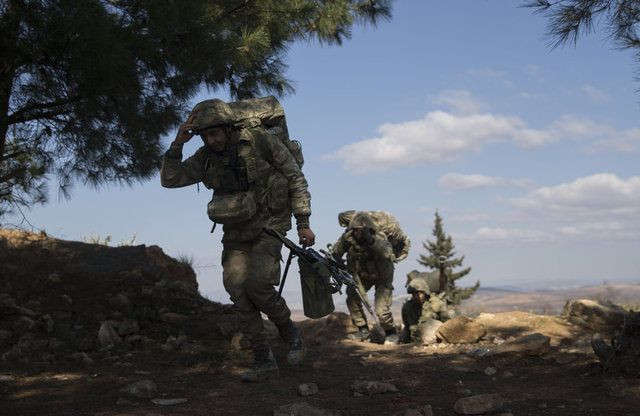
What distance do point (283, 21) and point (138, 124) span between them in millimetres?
2031

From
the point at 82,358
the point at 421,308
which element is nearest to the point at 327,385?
the point at 82,358

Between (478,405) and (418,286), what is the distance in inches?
181

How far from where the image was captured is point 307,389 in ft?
13.1

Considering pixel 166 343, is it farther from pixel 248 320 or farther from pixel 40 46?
pixel 40 46

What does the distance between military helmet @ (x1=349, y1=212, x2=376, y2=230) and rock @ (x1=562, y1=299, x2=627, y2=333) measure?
2575 mm

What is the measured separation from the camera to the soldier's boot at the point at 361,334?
811 cm

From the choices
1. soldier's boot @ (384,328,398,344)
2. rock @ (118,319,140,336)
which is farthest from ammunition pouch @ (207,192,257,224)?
soldier's boot @ (384,328,398,344)

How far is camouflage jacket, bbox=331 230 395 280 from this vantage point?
805 centimetres

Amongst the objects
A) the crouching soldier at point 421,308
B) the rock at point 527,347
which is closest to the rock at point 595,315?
the rock at point 527,347

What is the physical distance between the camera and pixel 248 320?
4602 mm

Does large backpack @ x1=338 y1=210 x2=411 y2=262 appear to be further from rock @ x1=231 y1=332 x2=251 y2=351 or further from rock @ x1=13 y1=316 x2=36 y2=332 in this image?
rock @ x1=13 y1=316 x2=36 y2=332

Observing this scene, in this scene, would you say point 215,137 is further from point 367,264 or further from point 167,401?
point 367,264

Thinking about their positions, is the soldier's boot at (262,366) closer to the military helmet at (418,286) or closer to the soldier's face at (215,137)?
the soldier's face at (215,137)

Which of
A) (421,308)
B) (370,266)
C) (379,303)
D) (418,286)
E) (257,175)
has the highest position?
(257,175)
